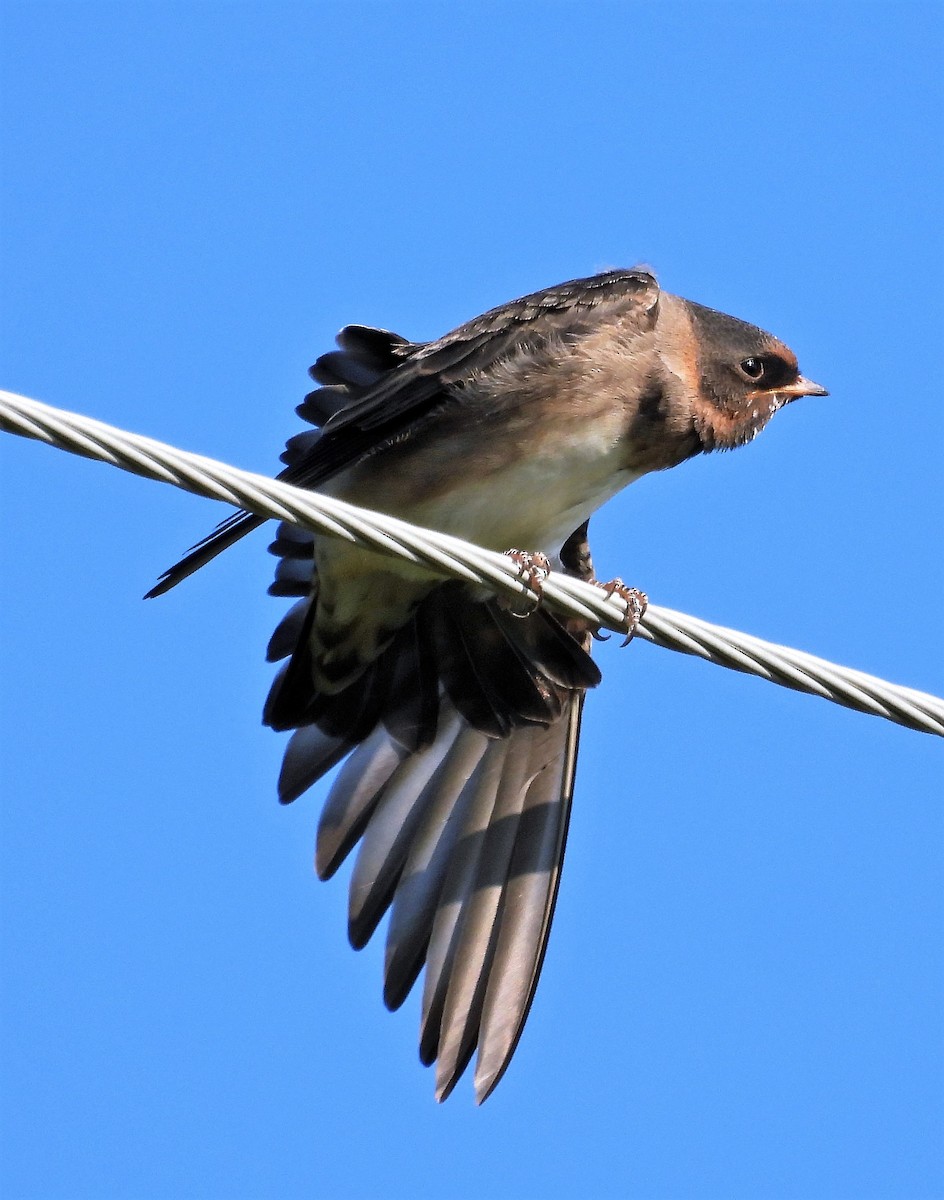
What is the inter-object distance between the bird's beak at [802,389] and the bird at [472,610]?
1 cm

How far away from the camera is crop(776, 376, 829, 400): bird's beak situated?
8.59m

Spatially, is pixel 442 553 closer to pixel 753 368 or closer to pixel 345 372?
pixel 345 372

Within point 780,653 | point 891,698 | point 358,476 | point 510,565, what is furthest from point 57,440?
point 358,476

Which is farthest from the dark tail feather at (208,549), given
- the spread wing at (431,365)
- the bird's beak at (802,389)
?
the bird's beak at (802,389)

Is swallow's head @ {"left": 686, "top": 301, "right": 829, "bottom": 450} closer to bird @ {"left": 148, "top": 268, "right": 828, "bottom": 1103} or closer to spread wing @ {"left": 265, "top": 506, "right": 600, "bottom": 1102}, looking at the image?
bird @ {"left": 148, "top": 268, "right": 828, "bottom": 1103}

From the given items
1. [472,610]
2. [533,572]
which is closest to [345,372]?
[472,610]

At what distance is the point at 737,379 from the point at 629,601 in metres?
2.24

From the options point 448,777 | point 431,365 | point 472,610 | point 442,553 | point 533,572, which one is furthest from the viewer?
point 448,777

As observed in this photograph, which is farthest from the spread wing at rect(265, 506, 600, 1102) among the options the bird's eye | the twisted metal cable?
the twisted metal cable

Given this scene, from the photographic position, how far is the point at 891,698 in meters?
5.49

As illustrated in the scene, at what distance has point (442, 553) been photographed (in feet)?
17.5

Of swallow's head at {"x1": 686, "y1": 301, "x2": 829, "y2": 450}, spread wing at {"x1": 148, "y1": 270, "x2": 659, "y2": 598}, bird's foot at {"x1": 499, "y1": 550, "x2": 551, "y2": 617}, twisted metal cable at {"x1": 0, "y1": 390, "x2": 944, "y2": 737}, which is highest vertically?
swallow's head at {"x1": 686, "y1": 301, "x2": 829, "y2": 450}

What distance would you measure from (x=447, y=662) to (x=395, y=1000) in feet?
5.07

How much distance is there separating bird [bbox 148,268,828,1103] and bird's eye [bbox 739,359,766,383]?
0.01 metres
